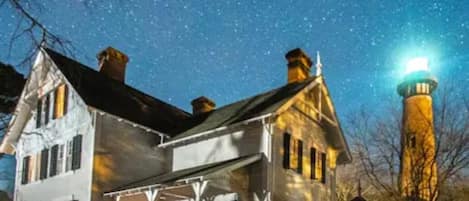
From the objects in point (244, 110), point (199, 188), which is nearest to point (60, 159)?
point (244, 110)

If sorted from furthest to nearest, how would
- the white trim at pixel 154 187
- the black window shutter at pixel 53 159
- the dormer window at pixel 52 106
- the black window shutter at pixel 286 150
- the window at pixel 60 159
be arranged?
the dormer window at pixel 52 106
the black window shutter at pixel 53 159
the window at pixel 60 159
the black window shutter at pixel 286 150
the white trim at pixel 154 187

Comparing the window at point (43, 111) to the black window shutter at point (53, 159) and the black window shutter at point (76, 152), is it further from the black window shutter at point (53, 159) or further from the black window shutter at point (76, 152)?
the black window shutter at point (76, 152)

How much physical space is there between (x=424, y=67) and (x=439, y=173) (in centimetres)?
1978

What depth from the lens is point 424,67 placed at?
4253 centimetres

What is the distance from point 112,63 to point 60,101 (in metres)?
3.47

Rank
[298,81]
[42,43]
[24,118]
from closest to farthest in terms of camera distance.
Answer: [42,43]
[298,81]
[24,118]

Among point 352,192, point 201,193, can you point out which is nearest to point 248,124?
point 201,193

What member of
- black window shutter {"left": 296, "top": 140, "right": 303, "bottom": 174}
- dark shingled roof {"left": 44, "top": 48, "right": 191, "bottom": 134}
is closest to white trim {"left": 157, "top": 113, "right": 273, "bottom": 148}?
dark shingled roof {"left": 44, "top": 48, "right": 191, "bottom": 134}

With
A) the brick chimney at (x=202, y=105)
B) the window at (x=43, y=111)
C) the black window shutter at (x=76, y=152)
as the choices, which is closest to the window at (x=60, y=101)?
the window at (x=43, y=111)

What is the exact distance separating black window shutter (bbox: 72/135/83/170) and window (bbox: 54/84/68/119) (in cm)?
163

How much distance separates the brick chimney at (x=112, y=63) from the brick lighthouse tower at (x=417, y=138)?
1297 centimetres

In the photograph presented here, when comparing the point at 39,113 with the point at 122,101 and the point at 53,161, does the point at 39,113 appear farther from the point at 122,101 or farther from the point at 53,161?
the point at 122,101

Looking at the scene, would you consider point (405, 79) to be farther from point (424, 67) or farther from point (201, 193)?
point (201, 193)

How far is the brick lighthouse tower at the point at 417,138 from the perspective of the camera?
2422 cm
